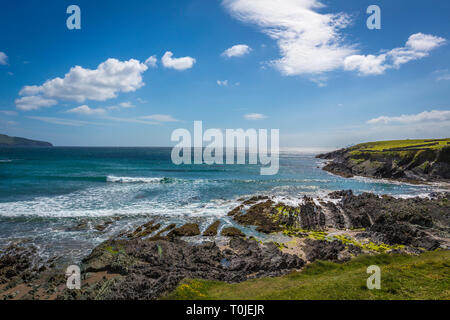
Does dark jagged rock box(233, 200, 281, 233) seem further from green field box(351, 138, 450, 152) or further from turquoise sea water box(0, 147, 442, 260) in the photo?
green field box(351, 138, 450, 152)

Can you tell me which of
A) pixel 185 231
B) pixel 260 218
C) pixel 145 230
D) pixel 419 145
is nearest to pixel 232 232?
pixel 185 231

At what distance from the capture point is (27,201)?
35469 millimetres

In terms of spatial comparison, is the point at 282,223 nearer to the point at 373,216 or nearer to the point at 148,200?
the point at 373,216

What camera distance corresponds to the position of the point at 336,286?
11500 millimetres

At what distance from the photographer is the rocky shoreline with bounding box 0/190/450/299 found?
48.4 ft

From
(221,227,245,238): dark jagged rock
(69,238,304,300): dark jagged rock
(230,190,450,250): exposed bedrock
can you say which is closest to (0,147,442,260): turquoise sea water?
(221,227,245,238): dark jagged rock

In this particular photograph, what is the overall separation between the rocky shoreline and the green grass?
5.39 ft

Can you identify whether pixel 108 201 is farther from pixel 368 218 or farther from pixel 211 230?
pixel 368 218

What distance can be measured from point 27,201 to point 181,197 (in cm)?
2501

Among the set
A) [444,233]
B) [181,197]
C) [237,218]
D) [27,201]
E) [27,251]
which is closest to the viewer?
→ [27,251]

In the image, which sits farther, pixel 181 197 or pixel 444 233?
pixel 181 197

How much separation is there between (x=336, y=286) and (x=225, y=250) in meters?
10.5
